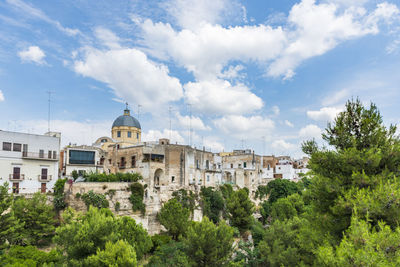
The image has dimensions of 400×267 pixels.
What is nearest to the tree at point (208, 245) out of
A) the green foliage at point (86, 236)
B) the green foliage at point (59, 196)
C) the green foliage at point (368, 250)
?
the green foliage at point (86, 236)

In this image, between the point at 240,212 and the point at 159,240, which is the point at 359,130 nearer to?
the point at 159,240

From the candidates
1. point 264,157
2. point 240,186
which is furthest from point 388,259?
point 264,157

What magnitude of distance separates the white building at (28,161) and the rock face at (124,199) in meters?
4.35

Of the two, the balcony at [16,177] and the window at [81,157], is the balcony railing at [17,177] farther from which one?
the window at [81,157]

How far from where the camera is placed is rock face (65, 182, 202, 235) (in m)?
25.4

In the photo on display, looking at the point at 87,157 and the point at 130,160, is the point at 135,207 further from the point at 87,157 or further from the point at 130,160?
the point at 87,157

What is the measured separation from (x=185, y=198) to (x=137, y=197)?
6.64 m

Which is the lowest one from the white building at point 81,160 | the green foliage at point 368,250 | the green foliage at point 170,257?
the green foliage at point 170,257

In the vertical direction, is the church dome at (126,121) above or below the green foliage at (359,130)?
above

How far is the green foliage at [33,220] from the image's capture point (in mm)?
20022

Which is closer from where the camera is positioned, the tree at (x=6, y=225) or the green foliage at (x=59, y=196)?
the tree at (x=6, y=225)

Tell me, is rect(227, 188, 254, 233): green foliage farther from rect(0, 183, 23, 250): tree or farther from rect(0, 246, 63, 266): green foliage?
rect(0, 183, 23, 250): tree

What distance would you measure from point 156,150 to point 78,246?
20.4 metres

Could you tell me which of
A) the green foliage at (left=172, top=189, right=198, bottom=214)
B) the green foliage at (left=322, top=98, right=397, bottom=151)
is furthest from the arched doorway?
the green foliage at (left=322, top=98, right=397, bottom=151)
